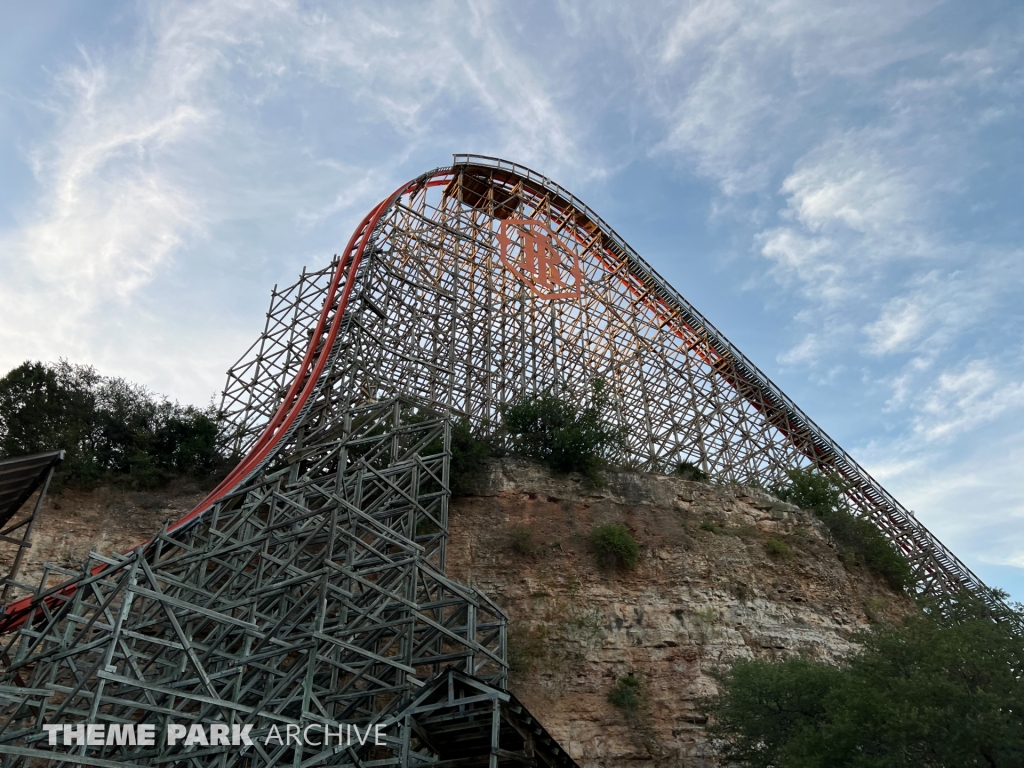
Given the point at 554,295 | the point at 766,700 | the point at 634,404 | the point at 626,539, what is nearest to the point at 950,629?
the point at 766,700

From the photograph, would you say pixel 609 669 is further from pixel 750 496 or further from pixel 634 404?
pixel 634 404

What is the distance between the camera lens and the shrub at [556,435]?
14.7 metres

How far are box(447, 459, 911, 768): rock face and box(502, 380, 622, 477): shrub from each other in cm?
32

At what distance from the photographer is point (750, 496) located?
615 inches

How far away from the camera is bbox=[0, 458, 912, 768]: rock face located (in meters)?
11.6

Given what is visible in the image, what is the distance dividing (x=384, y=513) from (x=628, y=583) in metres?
4.43

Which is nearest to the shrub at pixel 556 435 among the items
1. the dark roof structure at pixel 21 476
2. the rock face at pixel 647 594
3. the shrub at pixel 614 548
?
the rock face at pixel 647 594

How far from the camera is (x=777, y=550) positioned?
1455 cm

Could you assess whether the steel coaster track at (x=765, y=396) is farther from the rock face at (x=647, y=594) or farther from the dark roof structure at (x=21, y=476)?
the dark roof structure at (x=21, y=476)

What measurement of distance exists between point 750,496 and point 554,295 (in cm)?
595

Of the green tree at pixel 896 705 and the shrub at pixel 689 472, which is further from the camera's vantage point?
the shrub at pixel 689 472

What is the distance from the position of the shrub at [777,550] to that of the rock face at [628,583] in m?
0.04

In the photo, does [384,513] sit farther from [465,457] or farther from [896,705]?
[896,705]

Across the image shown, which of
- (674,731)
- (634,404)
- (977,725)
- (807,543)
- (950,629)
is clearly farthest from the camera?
(634,404)
